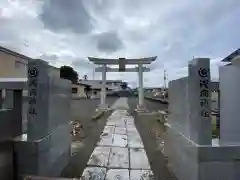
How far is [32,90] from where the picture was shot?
3.76m

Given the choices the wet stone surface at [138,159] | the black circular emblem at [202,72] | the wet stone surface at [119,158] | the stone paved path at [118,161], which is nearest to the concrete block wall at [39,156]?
the stone paved path at [118,161]

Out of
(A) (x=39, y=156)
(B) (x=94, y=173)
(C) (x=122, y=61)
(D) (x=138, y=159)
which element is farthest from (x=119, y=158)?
(C) (x=122, y=61)

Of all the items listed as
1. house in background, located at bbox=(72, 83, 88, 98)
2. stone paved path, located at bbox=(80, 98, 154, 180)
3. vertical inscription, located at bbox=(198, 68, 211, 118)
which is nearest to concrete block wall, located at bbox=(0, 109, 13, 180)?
stone paved path, located at bbox=(80, 98, 154, 180)

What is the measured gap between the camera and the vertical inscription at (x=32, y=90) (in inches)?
147

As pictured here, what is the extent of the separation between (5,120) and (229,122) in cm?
318

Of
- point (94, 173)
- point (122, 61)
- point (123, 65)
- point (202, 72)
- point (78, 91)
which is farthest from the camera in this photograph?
point (78, 91)

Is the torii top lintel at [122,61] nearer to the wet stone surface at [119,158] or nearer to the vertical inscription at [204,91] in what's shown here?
the wet stone surface at [119,158]

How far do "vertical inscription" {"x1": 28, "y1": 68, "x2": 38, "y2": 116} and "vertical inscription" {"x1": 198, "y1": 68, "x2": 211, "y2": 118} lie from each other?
2367 mm

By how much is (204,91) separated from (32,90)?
2.48 m

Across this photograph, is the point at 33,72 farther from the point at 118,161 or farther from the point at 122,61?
the point at 122,61

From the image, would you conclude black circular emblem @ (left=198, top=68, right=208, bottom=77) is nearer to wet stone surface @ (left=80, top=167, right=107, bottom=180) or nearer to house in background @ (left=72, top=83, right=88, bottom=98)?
wet stone surface @ (left=80, top=167, right=107, bottom=180)

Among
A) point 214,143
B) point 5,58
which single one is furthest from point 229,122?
point 5,58

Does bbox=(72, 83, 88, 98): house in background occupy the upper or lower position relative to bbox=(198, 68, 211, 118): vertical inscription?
upper

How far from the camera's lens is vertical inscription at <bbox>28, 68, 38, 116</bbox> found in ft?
12.3
